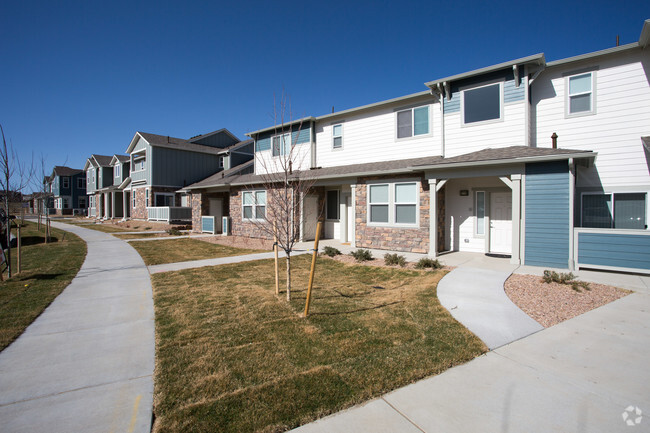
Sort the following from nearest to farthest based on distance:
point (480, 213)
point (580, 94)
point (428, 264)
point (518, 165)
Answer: point (428, 264)
point (518, 165)
point (580, 94)
point (480, 213)

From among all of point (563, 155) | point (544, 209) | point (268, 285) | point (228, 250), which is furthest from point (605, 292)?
point (228, 250)

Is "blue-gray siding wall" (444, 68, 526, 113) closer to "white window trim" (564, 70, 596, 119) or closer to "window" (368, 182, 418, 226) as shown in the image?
"white window trim" (564, 70, 596, 119)

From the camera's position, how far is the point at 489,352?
13.0ft

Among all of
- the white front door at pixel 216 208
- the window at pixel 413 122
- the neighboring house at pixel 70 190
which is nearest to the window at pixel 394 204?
the window at pixel 413 122

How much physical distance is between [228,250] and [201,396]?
10691mm

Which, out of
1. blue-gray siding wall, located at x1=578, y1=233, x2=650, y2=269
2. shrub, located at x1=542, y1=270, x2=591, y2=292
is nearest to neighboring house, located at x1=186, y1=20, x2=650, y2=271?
blue-gray siding wall, located at x1=578, y1=233, x2=650, y2=269

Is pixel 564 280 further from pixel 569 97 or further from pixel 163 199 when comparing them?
pixel 163 199

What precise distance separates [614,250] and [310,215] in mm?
11153

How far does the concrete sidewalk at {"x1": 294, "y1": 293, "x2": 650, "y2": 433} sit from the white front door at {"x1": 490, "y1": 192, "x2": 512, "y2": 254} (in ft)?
22.1

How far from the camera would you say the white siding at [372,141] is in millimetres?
12320

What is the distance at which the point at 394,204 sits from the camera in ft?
39.3

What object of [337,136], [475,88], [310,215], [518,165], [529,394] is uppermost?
[475,88]

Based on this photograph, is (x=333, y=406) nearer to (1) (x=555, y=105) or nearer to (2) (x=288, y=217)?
(2) (x=288, y=217)

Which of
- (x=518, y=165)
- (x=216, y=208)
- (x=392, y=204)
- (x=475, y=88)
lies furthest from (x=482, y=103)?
(x=216, y=208)
